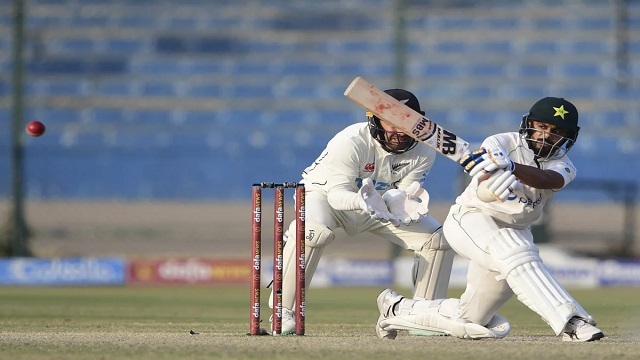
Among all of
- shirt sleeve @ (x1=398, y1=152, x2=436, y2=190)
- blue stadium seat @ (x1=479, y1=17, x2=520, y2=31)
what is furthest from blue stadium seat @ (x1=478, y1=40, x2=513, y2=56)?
shirt sleeve @ (x1=398, y1=152, x2=436, y2=190)

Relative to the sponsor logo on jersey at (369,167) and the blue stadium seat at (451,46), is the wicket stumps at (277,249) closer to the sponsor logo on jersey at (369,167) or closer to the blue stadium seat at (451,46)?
the sponsor logo on jersey at (369,167)

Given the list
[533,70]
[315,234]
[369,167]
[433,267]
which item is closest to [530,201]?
[433,267]

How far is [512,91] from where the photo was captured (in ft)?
71.3

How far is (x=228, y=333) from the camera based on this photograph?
6.48m

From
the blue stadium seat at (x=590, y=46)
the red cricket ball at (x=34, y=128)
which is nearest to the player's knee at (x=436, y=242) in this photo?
the red cricket ball at (x=34, y=128)

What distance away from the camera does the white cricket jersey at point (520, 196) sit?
570 centimetres

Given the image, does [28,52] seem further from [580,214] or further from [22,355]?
[22,355]

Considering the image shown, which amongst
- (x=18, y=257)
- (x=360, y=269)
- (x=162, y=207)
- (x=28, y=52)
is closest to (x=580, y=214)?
(x=360, y=269)

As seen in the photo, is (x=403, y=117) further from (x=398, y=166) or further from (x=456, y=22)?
(x=456, y=22)

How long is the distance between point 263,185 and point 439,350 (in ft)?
4.44

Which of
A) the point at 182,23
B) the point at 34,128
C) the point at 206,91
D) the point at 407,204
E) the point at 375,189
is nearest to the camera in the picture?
the point at 407,204

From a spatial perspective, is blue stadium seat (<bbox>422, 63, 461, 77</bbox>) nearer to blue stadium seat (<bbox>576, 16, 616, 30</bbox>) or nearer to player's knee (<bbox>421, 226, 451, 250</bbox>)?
blue stadium seat (<bbox>576, 16, 616, 30</bbox>)

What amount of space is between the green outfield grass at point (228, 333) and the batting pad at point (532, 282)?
0.16 meters

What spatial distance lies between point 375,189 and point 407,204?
0.29 meters
